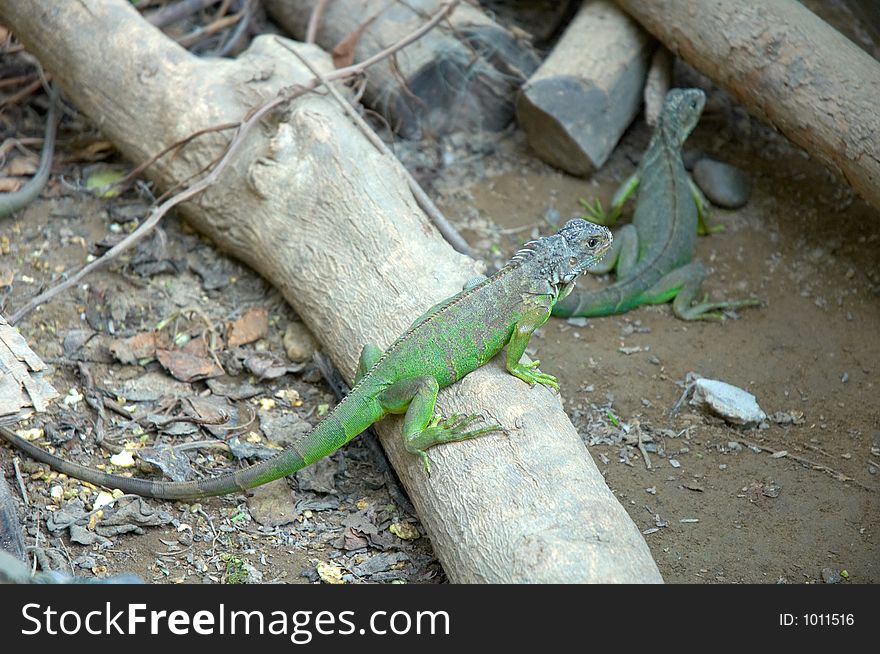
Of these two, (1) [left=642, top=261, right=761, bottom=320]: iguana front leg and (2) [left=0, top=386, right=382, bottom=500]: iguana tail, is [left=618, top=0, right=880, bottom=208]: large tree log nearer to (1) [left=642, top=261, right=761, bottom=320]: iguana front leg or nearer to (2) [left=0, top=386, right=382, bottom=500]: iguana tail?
(1) [left=642, top=261, right=761, bottom=320]: iguana front leg

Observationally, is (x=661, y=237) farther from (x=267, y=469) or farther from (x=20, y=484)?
(x=20, y=484)

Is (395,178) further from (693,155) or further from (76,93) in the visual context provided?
(693,155)

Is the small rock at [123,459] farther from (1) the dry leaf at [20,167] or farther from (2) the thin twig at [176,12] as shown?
(2) the thin twig at [176,12]

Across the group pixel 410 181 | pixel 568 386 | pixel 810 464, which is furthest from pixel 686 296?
pixel 410 181

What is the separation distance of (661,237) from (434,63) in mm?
2134

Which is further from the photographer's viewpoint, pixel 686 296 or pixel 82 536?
pixel 686 296

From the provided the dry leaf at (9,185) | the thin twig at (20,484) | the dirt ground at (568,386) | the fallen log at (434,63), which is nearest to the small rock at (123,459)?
the dirt ground at (568,386)

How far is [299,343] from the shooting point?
5.41 meters

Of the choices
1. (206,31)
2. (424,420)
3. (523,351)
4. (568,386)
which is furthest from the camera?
(206,31)

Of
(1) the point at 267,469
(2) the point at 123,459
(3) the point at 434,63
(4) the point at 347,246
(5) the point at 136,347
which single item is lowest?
(5) the point at 136,347

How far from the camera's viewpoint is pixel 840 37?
18.7 feet

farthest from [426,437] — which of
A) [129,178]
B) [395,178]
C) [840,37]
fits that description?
[840,37]

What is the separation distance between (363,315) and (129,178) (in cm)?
230

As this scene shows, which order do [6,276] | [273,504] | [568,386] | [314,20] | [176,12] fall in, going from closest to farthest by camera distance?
1. [273,504]
2. [568,386]
3. [6,276]
4. [314,20]
5. [176,12]
